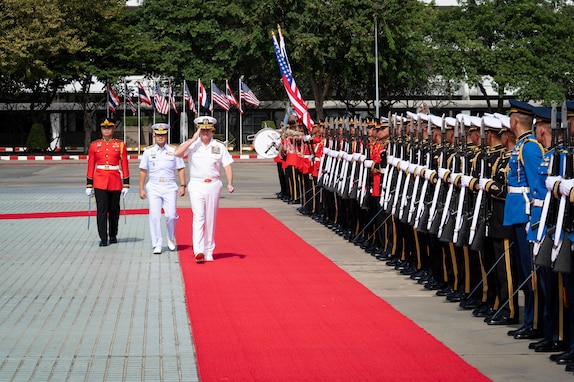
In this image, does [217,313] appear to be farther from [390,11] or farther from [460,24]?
[460,24]

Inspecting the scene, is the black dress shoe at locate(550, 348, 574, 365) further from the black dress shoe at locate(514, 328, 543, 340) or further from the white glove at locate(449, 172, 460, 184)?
the white glove at locate(449, 172, 460, 184)

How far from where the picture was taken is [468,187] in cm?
1141

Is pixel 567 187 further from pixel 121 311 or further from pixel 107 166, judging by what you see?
pixel 107 166

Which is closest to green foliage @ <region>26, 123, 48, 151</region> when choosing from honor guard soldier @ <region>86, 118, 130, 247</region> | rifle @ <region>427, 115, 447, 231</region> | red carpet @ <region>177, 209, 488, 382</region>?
honor guard soldier @ <region>86, 118, 130, 247</region>

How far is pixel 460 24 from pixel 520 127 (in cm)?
5635

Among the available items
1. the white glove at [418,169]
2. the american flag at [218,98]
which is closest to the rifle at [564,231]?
the white glove at [418,169]

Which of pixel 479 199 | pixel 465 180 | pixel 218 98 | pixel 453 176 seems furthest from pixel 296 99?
pixel 218 98

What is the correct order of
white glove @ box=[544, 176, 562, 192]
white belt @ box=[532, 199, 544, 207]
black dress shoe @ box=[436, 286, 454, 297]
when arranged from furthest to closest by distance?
1. black dress shoe @ box=[436, 286, 454, 297]
2. white belt @ box=[532, 199, 544, 207]
3. white glove @ box=[544, 176, 562, 192]

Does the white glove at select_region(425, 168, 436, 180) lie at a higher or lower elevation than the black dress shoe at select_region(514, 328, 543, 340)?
higher

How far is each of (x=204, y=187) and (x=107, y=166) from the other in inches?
106

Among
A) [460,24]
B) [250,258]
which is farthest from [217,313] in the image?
[460,24]

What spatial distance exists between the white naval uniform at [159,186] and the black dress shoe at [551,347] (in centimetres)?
792

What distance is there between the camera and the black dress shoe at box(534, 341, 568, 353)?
31.0ft

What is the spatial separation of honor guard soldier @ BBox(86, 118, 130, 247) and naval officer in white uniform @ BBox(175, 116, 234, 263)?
228 cm
